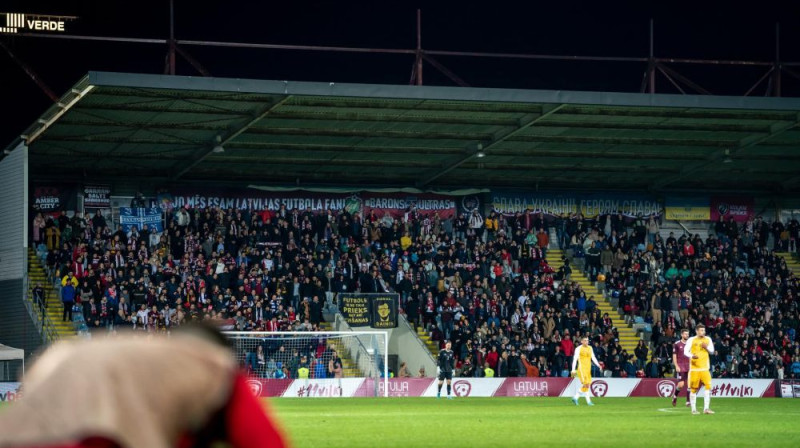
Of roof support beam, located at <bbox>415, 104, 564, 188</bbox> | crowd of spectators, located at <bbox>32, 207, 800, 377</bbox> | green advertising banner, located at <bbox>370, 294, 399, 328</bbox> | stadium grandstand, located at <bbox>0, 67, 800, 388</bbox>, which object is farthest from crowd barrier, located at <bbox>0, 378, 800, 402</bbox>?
roof support beam, located at <bbox>415, 104, 564, 188</bbox>

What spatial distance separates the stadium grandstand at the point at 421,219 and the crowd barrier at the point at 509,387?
1.02m

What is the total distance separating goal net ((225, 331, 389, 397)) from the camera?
120 ft

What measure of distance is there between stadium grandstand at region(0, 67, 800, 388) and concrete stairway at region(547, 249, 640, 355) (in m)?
0.12

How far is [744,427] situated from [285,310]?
75.7ft

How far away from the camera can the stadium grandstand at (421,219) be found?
39.3m

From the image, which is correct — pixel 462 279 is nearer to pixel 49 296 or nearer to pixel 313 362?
pixel 313 362

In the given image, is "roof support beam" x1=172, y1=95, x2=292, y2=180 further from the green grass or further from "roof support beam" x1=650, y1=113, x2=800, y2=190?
"roof support beam" x1=650, y1=113, x2=800, y2=190

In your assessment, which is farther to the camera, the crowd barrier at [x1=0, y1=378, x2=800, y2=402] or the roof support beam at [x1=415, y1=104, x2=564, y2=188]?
the roof support beam at [x1=415, y1=104, x2=564, y2=188]

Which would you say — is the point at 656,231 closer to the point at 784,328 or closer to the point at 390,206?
the point at 784,328

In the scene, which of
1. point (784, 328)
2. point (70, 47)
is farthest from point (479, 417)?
point (70, 47)

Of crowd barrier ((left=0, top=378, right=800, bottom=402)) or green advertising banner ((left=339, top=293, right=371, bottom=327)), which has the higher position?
green advertising banner ((left=339, top=293, right=371, bottom=327))

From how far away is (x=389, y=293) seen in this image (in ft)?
143

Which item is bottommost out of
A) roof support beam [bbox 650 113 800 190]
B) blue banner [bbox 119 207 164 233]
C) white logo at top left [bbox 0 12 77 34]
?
blue banner [bbox 119 207 164 233]

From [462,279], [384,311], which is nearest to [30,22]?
[384,311]
